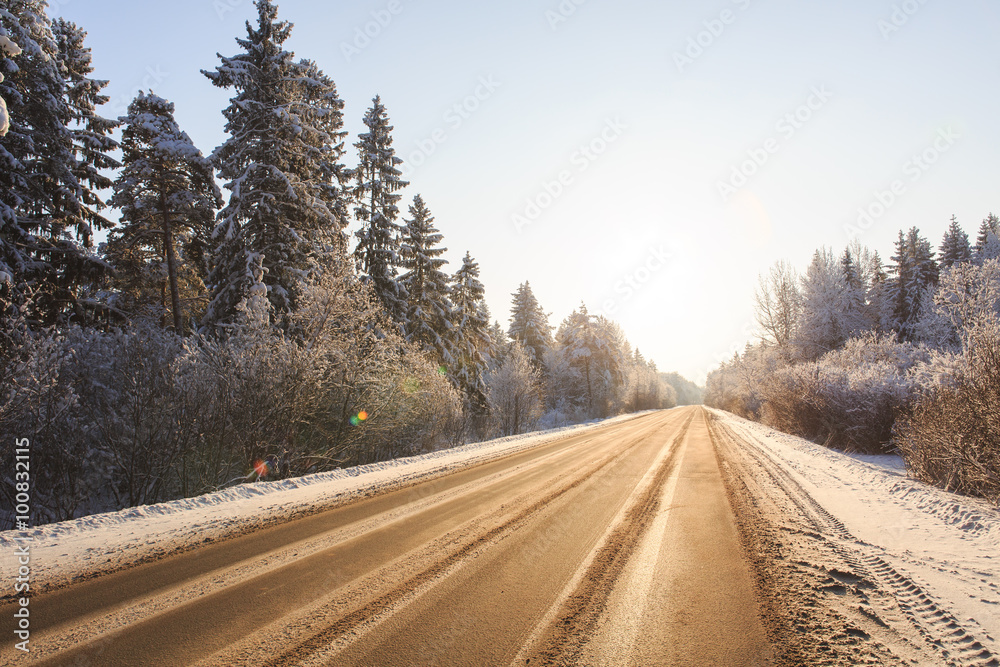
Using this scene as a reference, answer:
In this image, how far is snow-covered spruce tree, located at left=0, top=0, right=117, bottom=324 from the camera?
10.4 metres

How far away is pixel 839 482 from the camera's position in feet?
26.1

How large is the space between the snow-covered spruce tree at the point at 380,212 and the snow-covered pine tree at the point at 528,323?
75.8 feet

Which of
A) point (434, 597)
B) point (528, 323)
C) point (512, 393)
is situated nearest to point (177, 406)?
point (434, 597)

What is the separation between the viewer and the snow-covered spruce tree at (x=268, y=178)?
14141 mm

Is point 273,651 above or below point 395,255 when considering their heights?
below

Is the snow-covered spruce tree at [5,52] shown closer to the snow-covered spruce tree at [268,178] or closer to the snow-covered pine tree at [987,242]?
the snow-covered spruce tree at [268,178]

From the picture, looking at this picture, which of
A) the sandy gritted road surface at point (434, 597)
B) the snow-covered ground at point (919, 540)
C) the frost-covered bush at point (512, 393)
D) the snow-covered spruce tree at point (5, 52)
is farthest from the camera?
the frost-covered bush at point (512, 393)

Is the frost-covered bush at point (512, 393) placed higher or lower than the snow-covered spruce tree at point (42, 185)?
lower

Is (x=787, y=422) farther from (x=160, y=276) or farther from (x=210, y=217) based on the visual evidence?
(x=160, y=276)

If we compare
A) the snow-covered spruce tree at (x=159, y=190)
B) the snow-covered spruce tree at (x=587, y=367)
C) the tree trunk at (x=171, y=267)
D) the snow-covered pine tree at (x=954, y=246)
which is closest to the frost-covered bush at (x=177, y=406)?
the tree trunk at (x=171, y=267)

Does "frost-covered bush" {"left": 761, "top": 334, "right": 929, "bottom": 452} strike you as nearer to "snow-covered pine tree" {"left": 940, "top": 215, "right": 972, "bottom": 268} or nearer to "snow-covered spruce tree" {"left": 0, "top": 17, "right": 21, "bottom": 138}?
"snow-covered spruce tree" {"left": 0, "top": 17, "right": 21, "bottom": 138}

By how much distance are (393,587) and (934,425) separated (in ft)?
31.9

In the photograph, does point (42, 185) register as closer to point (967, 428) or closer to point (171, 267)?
point (171, 267)

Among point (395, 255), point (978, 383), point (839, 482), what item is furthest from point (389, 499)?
point (395, 255)
